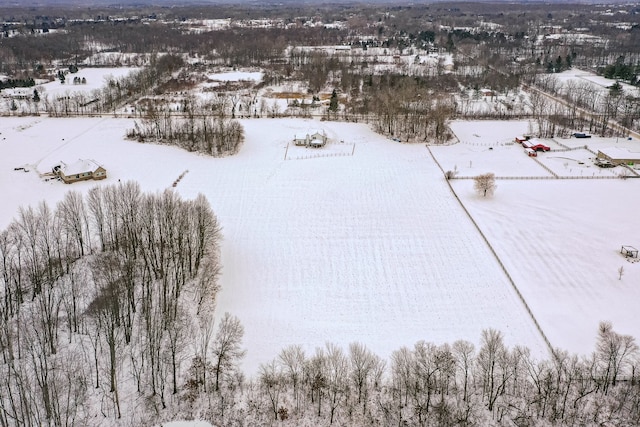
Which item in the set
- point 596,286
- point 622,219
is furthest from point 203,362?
point 622,219

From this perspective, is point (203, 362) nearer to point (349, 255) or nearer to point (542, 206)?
point (349, 255)

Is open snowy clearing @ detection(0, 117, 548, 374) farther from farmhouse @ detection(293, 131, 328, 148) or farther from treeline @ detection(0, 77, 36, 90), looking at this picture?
treeline @ detection(0, 77, 36, 90)

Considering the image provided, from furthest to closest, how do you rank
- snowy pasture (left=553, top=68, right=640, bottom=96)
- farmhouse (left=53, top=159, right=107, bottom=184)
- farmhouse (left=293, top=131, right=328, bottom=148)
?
snowy pasture (left=553, top=68, right=640, bottom=96) < farmhouse (left=293, top=131, right=328, bottom=148) < farmhouse (left=53, top=159, right=107, bottom=184)

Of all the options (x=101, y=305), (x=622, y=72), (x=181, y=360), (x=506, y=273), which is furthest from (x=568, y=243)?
(x=622, y=72)

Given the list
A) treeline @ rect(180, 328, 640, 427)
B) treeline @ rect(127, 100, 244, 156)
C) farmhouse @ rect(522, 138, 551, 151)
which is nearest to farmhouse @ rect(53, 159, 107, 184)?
treeline @ rect(127, 100, 244, 156)

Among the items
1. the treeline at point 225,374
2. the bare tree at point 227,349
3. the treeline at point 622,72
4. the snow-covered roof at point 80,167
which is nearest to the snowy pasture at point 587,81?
the treeline at point 622,72

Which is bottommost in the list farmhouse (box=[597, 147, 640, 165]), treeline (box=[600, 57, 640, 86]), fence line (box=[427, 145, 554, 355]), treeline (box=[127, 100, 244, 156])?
fence line (box=[427, 145, 554, 355])

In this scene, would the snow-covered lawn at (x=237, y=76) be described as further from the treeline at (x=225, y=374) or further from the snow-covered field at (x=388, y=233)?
the treeline at (x=225, y=374)
